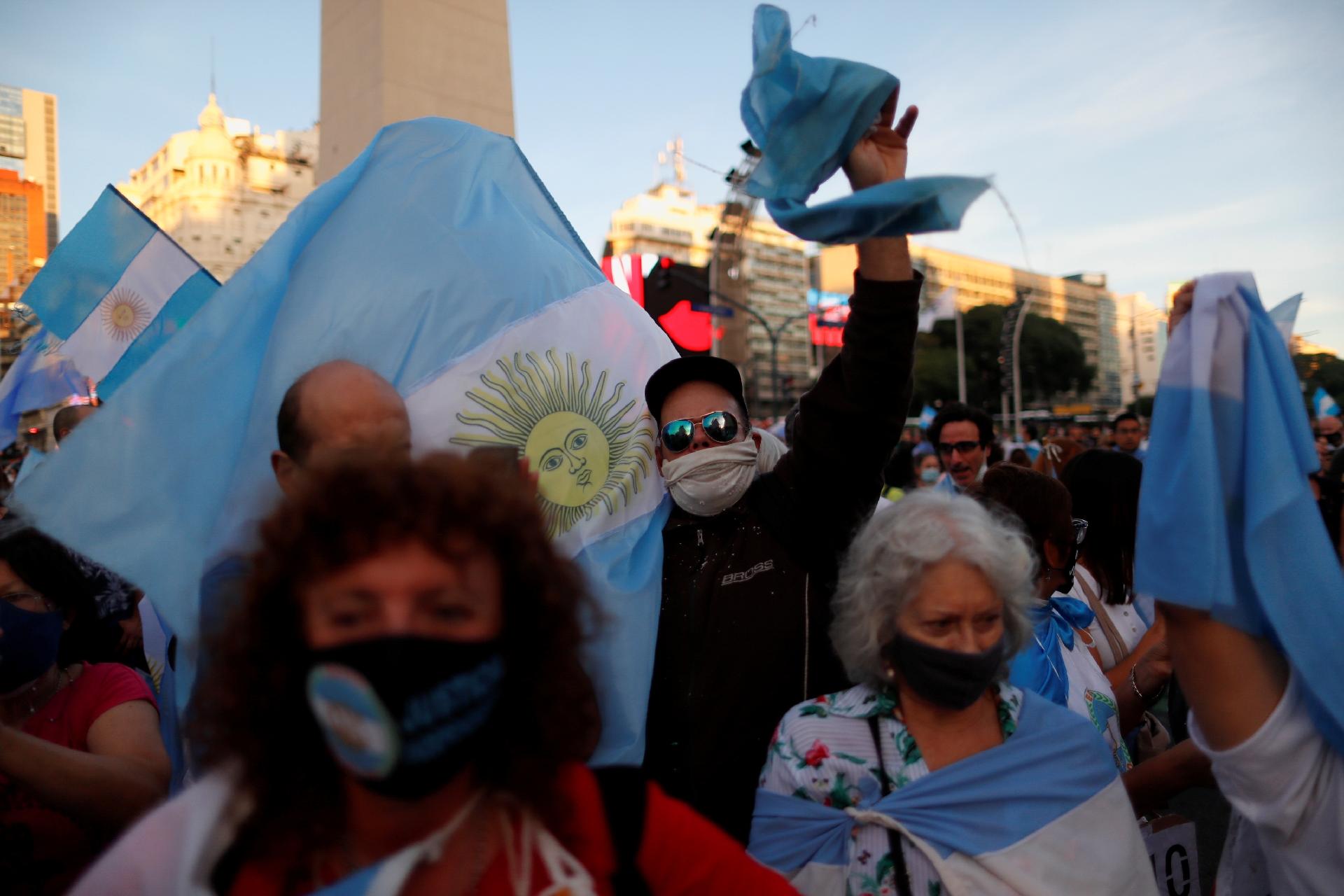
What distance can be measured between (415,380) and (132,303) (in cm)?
208

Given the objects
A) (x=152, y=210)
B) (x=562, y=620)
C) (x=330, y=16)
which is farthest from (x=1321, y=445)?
(x=152, y=210)

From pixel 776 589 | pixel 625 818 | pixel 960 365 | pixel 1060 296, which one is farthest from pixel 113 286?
pixel 1060 296

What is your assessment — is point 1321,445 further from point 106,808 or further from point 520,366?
point 106,808

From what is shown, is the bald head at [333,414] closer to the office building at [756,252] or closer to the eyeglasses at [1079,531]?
the eyeglasses at [1079,531]

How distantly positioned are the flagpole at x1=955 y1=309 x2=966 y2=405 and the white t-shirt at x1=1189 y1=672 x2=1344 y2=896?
45.6 metres

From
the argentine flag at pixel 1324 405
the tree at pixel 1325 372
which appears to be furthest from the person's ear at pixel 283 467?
the tree at pixel 1325 372

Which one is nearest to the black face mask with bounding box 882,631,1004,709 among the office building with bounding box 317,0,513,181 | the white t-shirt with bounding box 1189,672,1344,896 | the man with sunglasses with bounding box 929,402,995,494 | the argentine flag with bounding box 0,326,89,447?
the white t-shirt with bounding box 1189,672,1344,896

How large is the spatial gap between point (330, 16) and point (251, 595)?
626 cm

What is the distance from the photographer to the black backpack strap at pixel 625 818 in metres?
1.29

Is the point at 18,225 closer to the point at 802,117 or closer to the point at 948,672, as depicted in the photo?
the point at 802,117

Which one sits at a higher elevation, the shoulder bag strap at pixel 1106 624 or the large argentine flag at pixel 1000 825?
the shoulder bag strap at pixel 1106 624

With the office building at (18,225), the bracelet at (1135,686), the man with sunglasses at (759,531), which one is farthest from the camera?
the office building at (18,225)

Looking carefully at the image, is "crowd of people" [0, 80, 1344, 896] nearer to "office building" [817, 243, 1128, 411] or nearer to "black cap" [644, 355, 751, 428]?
"black cap" [644, 355, 751, 428]

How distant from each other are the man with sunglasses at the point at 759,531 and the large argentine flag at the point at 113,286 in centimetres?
225
